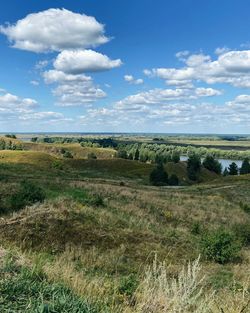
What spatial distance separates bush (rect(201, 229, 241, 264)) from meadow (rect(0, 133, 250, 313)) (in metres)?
0.04

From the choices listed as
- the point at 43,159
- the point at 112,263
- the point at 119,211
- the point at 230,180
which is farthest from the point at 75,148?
the point at 112,263

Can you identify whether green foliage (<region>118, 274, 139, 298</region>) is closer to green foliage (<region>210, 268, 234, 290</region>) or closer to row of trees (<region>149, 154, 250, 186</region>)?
green foliage (<region>210, 268, 234, 290</region>)

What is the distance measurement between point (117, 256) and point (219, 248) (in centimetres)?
447

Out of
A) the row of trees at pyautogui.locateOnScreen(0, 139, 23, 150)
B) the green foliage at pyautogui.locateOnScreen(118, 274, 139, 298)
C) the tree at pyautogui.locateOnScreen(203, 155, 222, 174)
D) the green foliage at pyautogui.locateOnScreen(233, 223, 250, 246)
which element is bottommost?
the tree at pyautogui.locateOnScreen(203, 155, 222, 174)

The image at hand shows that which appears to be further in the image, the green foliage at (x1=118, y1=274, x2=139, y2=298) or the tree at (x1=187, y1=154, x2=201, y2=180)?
the tree at (x1=187, y1=154, x2=201, y2=180)

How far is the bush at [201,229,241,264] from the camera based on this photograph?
15.7 meters

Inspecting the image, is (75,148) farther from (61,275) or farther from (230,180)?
(61,275)

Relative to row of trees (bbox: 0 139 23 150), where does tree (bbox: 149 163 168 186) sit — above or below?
below

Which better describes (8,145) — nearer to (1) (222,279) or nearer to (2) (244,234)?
(2) (244,234)

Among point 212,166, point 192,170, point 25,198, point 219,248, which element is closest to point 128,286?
point 219,248

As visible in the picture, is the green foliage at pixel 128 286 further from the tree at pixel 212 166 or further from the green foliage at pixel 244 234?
the tree at pixel 212 166

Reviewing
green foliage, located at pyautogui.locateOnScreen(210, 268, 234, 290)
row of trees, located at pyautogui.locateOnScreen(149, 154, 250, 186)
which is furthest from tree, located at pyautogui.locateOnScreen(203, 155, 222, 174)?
green foliage, located at pyautogui.locateOnScreen(210, 268, 234, 290)

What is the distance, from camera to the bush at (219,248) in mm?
15742

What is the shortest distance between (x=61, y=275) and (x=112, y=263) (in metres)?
5.42
